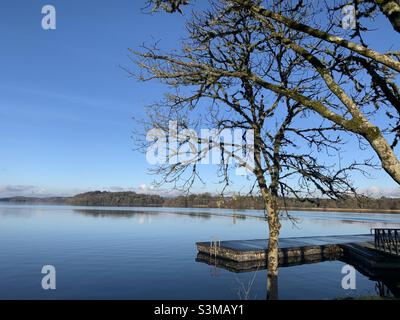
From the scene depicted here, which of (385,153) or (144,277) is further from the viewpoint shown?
(144,277)

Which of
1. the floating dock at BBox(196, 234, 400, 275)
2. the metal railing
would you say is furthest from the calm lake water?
the metal railing

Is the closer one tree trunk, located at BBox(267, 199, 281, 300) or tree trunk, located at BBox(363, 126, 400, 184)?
tree trunk, located at BBox(363, 126, 400, 184)

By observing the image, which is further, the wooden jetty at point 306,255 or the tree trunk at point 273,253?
the wooden jetty at point 306,255

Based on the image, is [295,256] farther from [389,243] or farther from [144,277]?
[144,277]

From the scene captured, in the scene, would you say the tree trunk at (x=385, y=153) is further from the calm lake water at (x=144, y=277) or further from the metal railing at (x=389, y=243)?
the metal railing at (x=389, y=243)

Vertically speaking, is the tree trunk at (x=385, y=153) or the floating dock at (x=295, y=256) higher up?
the tree trunk at (x=385, y=153)

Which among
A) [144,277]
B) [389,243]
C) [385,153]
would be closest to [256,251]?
[144,277]

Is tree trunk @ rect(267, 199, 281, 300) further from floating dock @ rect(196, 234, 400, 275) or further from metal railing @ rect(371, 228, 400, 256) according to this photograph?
metal railing @ rect(371, 228, 400, 256)

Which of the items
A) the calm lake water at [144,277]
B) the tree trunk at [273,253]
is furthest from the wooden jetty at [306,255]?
the tree trunk at [273,253]

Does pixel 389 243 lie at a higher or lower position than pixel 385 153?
lower

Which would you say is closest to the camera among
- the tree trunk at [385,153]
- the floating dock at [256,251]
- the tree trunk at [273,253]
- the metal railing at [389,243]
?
the tree trunk at [385,153]

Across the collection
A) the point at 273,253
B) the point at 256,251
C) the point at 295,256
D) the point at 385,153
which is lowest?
the point at 295,256

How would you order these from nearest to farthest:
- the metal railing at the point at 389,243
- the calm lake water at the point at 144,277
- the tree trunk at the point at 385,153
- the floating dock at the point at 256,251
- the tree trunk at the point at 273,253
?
1. the tree trunk at the point at 385,153
2. the tree trunk at the point at 273,253
3. the calm lake water at the point at 144,277
4. the metal railing at the point at 389,243
5. the floating dock at the point at 256,251
